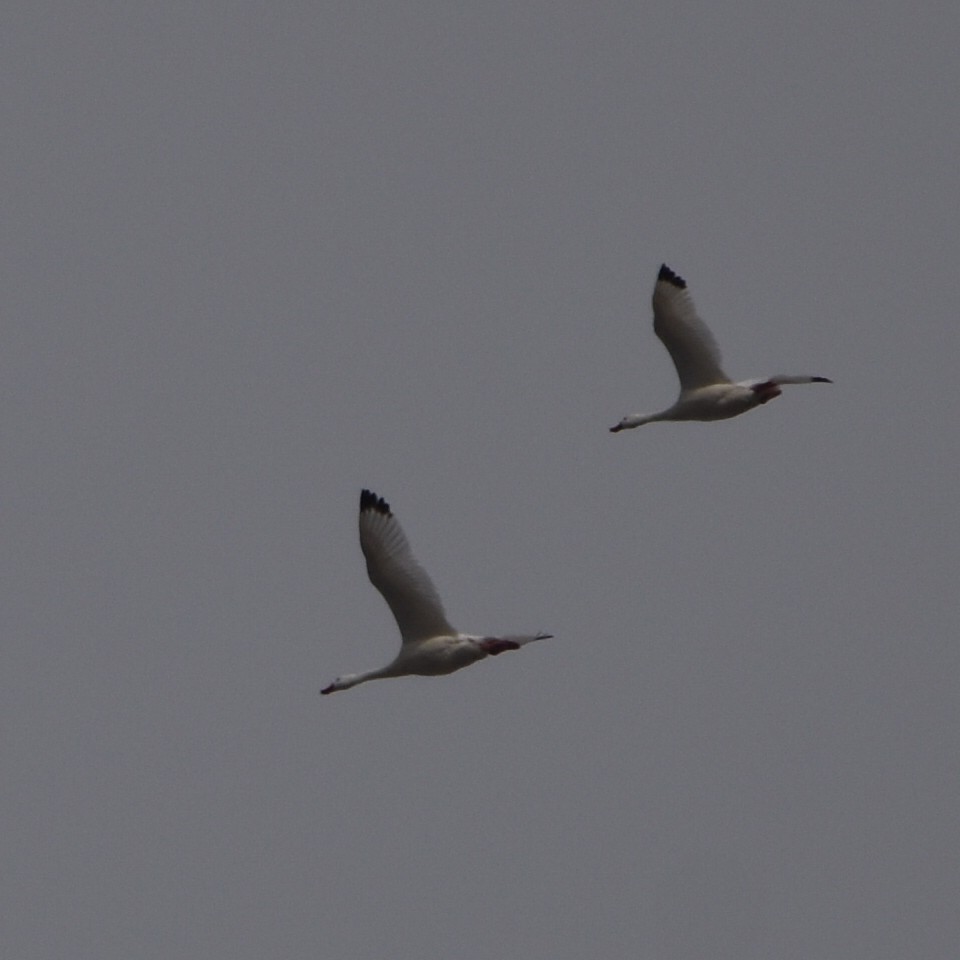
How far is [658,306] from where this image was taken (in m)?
33.3

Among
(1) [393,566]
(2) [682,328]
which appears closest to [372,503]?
(1) [393,566]

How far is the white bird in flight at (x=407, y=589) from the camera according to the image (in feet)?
93.9

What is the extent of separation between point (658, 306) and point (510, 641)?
22.7 feet

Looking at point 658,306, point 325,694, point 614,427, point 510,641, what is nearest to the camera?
point 510,641

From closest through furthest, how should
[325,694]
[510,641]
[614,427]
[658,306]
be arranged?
[510,641] < [325,694] < [658,306] < [614,427]

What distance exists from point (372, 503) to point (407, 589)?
3.53 ft

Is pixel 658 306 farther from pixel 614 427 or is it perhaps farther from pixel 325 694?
pixel 325 694

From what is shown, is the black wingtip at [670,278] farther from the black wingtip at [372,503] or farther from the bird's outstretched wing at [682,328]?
the black wingtip at [372,503]

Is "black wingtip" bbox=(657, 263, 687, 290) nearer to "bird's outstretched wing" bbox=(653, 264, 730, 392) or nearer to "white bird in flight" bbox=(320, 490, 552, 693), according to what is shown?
"bird's outstretched wing" bbox=(653, 264, 730, 392)

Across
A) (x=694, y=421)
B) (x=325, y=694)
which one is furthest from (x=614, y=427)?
(x=325, y=694)

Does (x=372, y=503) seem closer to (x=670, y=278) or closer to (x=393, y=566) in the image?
(x=393, y=566)

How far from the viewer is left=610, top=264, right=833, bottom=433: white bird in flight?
3316cm

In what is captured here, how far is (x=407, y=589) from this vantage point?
→ 93.9 ft

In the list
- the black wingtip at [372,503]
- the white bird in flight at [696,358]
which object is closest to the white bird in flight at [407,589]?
the black wingtip at [372,503]
